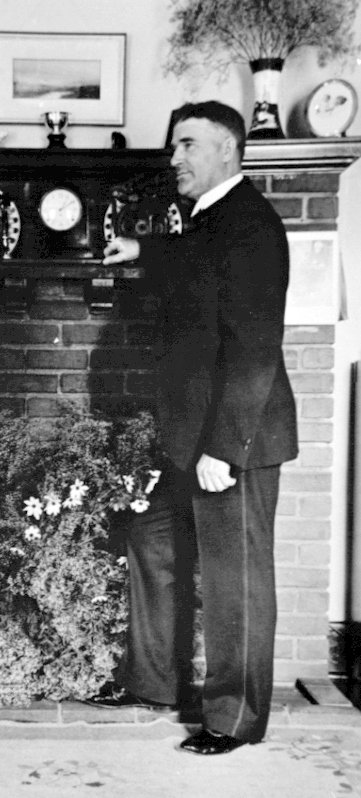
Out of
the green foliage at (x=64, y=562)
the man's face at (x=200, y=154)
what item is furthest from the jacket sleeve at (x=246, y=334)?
the green foliage at (x=64, y=562)

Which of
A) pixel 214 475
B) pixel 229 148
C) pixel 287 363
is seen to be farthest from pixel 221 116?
pixel 214 475

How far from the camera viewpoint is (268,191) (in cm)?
259

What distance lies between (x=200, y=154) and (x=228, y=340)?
557mm

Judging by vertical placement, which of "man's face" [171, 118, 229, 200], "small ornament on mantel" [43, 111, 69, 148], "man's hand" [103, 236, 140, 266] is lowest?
"man's hand" [103, 236, 140, 266]

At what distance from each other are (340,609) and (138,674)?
773 millimetres

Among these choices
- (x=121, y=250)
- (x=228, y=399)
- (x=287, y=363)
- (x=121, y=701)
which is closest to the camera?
(x=228, y=399)

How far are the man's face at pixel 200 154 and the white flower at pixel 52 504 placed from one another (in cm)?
95

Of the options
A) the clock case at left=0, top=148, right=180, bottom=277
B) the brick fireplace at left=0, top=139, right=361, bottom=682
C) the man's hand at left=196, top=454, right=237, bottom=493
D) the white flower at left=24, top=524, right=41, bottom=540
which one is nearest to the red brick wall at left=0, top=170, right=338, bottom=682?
the brick fireplace at left=0, top=139, right=361, bottom=682

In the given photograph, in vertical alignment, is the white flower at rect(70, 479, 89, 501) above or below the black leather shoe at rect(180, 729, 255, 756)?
above

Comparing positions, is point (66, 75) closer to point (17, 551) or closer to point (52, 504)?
point (52, 504)

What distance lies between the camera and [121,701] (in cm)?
237

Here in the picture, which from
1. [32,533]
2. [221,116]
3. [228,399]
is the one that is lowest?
[32,533]

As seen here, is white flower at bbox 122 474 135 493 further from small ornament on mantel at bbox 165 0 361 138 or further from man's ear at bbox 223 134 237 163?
small ornament on mantel at bbox 165 0 361 138

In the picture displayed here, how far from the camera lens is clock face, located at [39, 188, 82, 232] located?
259 centimetres
